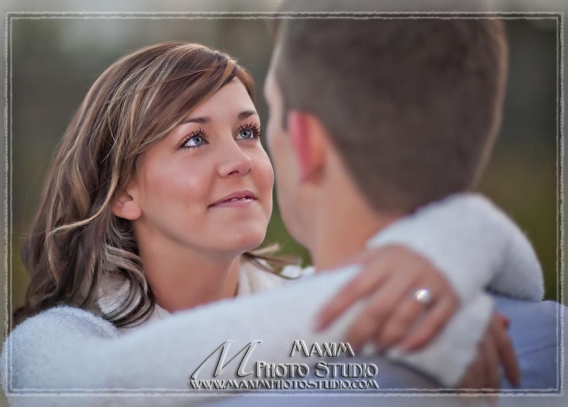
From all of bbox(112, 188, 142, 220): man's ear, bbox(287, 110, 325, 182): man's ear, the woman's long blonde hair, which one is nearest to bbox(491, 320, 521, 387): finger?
bbox(287, 110, 325, 182): man's ear

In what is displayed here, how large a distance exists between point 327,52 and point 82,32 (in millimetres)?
423

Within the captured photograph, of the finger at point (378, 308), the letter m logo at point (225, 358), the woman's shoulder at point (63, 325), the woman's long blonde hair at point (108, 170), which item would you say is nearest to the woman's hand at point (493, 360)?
the finger at point (378, 308)

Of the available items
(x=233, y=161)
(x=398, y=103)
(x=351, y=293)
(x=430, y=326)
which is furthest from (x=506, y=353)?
(x=233, y=161)

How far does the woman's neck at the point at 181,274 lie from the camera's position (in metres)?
1.07

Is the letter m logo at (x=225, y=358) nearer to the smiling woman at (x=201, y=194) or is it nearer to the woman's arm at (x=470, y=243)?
the smiling woman at (x=201, y=194)

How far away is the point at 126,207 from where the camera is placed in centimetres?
107

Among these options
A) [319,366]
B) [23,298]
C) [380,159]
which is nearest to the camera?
[380,159]

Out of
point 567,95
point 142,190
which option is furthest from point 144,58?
point 567,95

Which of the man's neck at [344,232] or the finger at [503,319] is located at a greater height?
the man's neck at [344,232]

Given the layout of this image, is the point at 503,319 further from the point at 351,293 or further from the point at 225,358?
the point at 225,358

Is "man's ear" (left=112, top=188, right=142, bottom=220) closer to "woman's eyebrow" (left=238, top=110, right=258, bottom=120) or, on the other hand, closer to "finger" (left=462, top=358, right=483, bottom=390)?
"woman's eyebrow" (left=238, top=110, right=258, bottom=120)

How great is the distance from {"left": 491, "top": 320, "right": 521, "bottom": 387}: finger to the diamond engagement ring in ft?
0.33

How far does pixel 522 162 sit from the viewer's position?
3.43 feet

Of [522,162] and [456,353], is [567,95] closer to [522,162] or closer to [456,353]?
[522,162]
